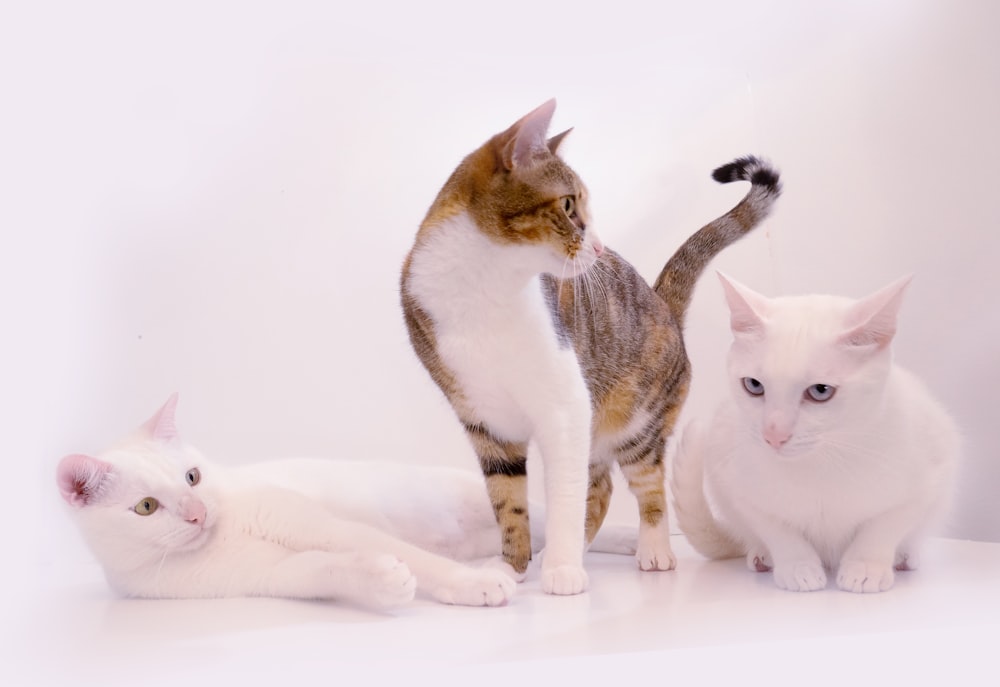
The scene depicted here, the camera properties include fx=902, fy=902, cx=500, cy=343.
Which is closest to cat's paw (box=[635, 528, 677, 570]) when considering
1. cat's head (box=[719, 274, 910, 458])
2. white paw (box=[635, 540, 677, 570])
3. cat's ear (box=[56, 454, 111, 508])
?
white paw (box=[635, 540, 677, 570])

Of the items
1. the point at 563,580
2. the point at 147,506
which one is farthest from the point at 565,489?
the point at 147,506

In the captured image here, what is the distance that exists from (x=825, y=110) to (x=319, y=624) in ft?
7.51

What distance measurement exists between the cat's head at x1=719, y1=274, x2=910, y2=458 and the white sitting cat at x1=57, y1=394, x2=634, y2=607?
64 cm

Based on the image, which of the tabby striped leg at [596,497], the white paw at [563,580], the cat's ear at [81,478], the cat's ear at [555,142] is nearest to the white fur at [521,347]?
the white paw at [563,580]

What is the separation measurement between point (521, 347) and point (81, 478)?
3.24 ft

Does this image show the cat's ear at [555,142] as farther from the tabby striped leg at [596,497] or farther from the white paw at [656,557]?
the white paw at [656,557]

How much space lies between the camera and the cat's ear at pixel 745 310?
1.86 metres

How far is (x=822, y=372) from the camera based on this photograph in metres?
1.74

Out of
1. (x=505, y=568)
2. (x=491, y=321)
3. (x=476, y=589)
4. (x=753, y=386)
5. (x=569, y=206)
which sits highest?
(x=569, y=206)

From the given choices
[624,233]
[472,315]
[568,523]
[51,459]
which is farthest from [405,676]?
[624,233]

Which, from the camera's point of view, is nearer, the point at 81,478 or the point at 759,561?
the point at 81,478

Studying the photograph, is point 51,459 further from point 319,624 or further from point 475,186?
point 475,186

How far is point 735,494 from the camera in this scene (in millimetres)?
2016

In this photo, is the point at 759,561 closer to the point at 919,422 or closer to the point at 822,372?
the point at 919,422
